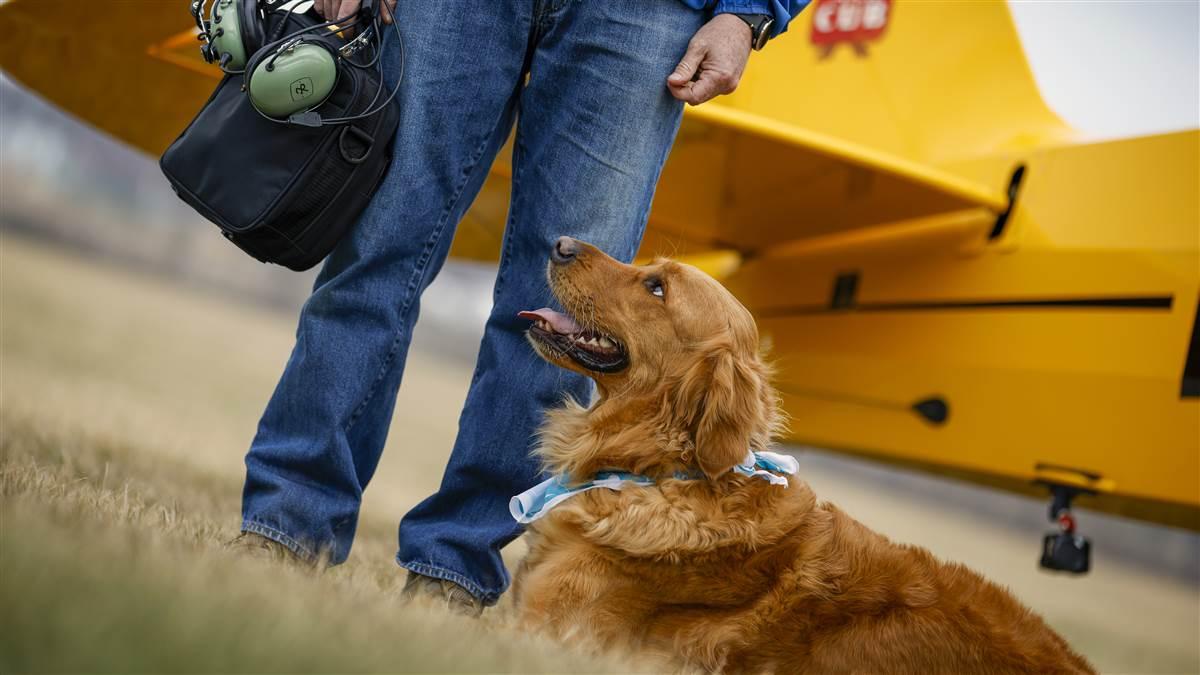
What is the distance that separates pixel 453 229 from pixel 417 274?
16 cm

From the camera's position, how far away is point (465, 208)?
93.4 inches

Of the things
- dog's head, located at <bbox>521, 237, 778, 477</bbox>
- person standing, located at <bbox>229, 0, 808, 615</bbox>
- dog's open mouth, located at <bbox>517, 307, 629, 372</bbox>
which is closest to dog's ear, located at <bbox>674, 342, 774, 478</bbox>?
dog's head, located at <bbox>521, 237, 778, 477</bbox>

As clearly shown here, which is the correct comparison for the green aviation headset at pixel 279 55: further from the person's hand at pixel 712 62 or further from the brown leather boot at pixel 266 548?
Result: the brown leather boot at pixel 266 548

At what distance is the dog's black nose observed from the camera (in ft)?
7.32

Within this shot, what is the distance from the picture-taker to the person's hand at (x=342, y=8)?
213cm

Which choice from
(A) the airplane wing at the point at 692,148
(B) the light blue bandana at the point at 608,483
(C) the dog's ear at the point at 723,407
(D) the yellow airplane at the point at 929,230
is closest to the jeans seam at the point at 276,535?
(B) the light blue bandana at the point at 608,483

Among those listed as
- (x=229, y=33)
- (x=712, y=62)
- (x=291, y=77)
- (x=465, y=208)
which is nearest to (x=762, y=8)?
(x=712, y=62)

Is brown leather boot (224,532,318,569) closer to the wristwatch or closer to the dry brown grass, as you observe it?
the dry brown grass

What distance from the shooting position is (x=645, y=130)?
228cm

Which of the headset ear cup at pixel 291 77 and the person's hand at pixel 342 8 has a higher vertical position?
the person's hand at pixel 342 8

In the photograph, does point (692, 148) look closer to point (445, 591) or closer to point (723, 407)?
point (723, 407)

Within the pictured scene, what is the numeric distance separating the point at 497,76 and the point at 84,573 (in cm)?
148

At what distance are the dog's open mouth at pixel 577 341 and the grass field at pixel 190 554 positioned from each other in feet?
2.03

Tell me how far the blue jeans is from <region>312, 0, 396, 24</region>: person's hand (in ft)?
0.11
